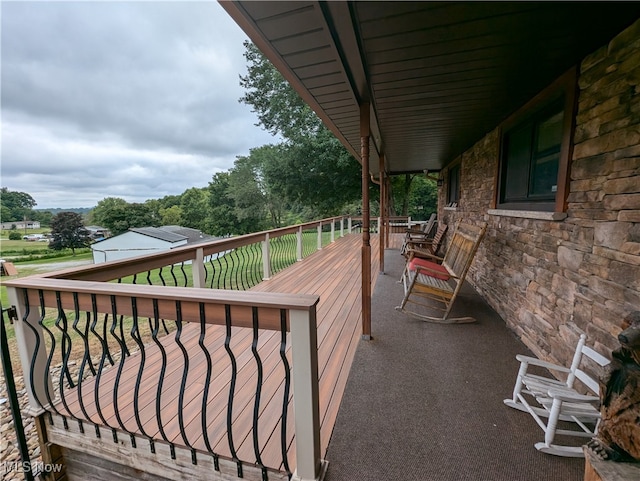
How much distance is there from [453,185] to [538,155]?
439 cm

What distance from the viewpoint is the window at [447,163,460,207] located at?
6531 millimetres

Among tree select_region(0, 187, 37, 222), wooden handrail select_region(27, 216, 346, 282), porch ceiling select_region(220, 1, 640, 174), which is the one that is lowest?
wooden handrail select_region(27, 216, 346, 282)

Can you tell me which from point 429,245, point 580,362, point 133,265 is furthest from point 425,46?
point 429,245

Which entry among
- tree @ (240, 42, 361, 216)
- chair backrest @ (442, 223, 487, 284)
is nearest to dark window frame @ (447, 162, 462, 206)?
chair backrest @ (442, 223, 487, 284)

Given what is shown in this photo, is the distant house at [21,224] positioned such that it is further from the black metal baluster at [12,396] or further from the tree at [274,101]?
the tree at [274,101]

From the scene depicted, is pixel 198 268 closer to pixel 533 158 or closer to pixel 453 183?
pixel 533 158

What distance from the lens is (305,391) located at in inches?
50.0

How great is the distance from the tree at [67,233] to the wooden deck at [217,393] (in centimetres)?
1354

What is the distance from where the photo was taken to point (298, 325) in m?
1.22

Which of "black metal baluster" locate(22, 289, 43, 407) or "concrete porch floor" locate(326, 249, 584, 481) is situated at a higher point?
"black metal baluster" locate(22, 289, 43, 407)

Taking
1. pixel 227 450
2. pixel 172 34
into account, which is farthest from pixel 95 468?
pixel 172 34

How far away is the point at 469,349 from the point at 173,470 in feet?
7.95

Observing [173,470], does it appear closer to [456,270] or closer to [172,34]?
[456,270]

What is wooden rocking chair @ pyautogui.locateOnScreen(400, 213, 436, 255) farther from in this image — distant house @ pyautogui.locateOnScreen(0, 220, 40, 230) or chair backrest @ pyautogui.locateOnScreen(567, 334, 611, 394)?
distant house @ pyautogui.locateOnScreen(0, 220, 40, 230)
